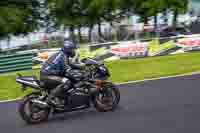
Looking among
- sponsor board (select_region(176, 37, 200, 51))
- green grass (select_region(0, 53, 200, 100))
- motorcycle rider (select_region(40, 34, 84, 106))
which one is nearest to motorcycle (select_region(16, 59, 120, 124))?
motorcycle rider (select_region(40, 34, 84, 106))

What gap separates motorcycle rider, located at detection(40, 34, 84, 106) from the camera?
394 inches

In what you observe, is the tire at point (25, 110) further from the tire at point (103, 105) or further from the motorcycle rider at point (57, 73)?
the tire at point (103, 105)

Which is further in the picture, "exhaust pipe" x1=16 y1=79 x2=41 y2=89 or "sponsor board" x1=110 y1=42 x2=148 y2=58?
"sponsor board" x1=110 y1=42 x2=148 y2=58

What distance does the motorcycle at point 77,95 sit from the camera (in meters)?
9.88

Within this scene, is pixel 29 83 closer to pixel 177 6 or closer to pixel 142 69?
pixel 142 69

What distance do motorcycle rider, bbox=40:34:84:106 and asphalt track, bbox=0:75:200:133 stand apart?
0.58 m

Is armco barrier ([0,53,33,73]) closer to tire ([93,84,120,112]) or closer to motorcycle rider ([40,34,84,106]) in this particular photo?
tire ([93,84,120,112])

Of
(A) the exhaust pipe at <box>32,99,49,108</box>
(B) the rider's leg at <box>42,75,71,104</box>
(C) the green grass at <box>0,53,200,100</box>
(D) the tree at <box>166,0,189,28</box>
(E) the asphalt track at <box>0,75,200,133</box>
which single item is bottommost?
(C) the green grass at <box>0,53,200,100</box>

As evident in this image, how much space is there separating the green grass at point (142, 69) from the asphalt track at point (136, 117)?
12.4 feet

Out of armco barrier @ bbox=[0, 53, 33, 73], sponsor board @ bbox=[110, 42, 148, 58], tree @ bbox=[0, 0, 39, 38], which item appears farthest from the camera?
tree @ bbox=[0, 0, 39, 38]

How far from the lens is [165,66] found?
20031 mm

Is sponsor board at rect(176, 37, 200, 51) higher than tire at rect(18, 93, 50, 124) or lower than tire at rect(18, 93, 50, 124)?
lower

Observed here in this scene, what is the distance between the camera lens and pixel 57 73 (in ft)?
33.1

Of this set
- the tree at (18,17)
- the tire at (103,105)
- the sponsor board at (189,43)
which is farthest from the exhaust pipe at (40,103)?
the tree at (18,17)
